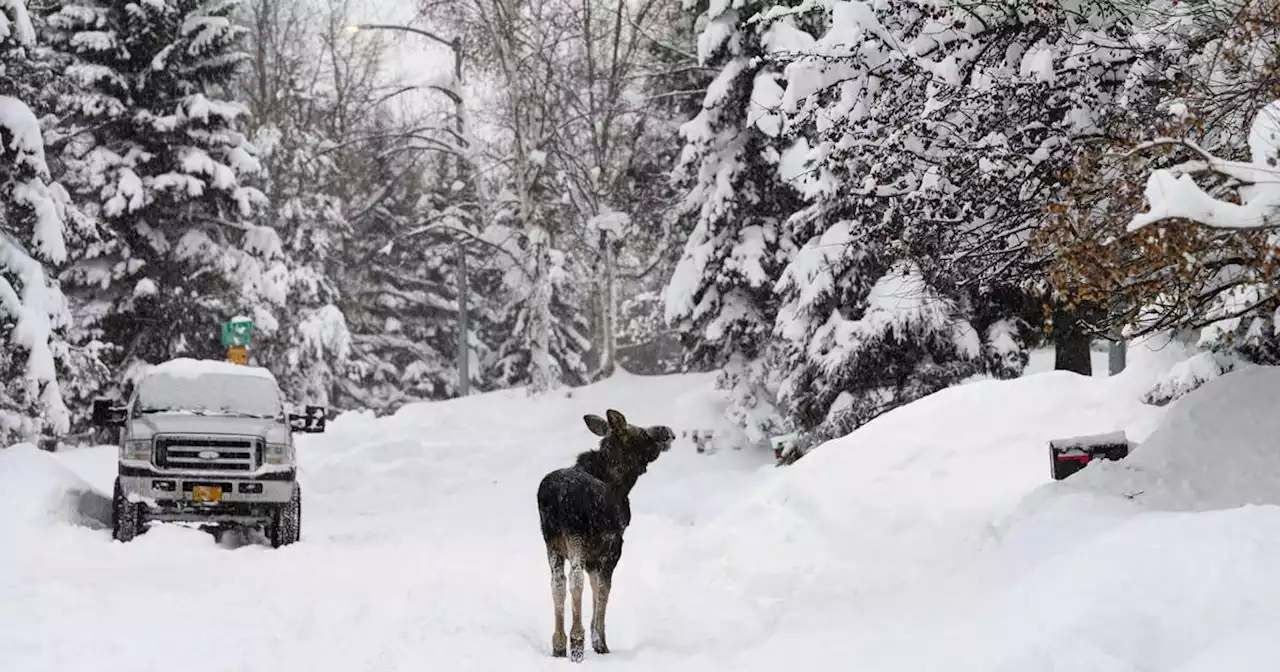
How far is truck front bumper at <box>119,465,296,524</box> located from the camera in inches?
552

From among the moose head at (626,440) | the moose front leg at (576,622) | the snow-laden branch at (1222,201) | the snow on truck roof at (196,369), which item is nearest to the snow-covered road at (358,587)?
the moose front leg at (576,622)

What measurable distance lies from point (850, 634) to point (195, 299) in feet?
85.2

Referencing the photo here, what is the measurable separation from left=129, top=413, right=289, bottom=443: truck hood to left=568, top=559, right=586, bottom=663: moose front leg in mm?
7754

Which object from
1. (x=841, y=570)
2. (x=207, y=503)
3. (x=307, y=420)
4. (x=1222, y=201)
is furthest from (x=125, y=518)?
(x=1222, y=201)

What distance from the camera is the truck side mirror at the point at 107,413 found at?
14773 millimetres

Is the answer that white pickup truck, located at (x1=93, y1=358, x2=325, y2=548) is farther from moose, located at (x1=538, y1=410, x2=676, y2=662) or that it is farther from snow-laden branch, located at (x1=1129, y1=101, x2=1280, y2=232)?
snow-laden branch, located at (x1=1129, y1=101, x2=1280, y2=232)

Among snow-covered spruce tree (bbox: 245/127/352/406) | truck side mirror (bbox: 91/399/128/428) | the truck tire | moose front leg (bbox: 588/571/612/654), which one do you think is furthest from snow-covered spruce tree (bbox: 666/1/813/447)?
snow-covered spruce tree (bbox: 245/127/352/406)

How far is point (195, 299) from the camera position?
30.7 meters

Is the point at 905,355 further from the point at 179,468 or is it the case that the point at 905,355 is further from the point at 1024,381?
the point at 179,468

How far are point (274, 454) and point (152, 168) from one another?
18920 millimetres

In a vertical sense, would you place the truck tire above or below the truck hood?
below

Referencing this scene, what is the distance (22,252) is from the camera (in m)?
18.9

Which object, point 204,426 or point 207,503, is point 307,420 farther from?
point 207,503

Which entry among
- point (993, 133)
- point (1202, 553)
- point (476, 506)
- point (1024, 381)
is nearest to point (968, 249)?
point (993, 133)
